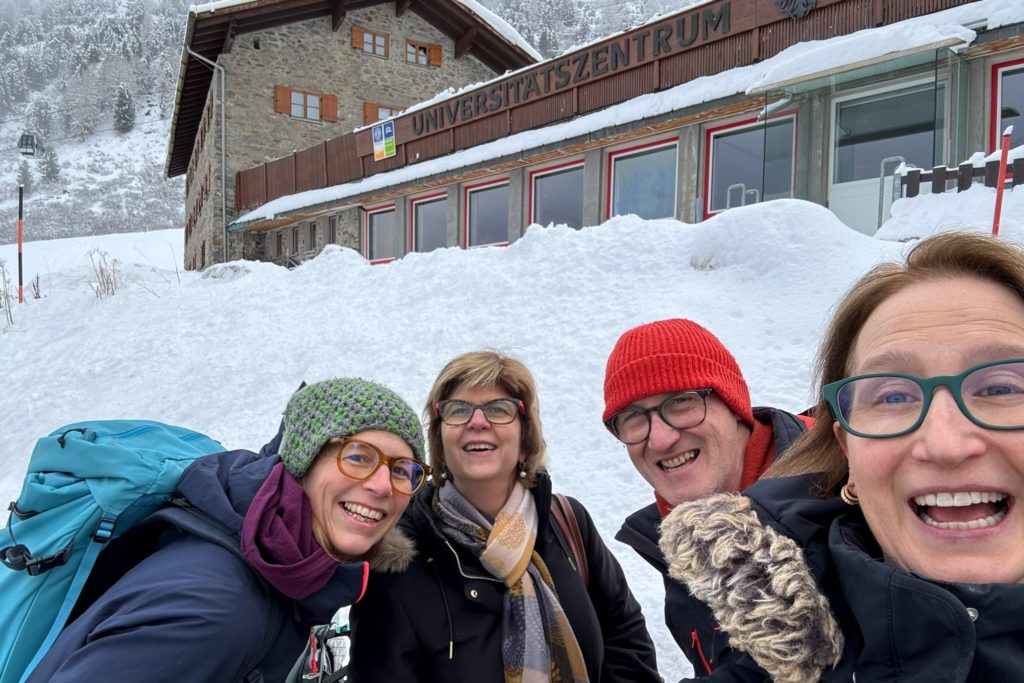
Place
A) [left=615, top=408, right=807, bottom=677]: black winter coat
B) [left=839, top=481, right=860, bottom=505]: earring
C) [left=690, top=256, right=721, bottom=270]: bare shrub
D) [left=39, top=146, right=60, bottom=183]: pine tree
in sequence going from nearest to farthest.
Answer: [left=839, top=481, right=860, bottom=505]: earring, [left=615, top=408, right=807, bottom=677]: black winter coat, [left=690, top=256, right=721, bottom=270]: bare shrub, [left=39, top=146, right=60, bottom=183]: pine tree

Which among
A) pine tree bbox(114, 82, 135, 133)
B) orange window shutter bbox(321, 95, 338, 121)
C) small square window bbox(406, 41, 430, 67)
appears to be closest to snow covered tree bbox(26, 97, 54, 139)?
pine tree bbox(114, 82, 135, 133)

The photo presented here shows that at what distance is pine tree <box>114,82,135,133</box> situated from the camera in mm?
112500

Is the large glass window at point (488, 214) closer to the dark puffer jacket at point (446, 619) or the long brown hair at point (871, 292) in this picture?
the dark puffer jacket at point (446, 619)

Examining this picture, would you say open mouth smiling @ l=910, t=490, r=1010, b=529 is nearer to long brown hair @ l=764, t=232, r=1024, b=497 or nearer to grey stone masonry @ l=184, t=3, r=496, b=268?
long brown hair @ l=764, t=232, r=1024, b=497

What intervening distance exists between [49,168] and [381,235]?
103663mm

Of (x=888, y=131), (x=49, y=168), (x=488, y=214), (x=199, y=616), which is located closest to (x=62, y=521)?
(x=199, y=616)

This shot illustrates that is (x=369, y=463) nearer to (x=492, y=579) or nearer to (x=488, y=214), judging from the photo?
(x=492, y=579)

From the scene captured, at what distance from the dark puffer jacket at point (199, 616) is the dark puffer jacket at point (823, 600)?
3.55 feet

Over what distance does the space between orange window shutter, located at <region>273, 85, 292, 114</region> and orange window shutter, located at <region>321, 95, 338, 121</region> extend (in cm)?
121

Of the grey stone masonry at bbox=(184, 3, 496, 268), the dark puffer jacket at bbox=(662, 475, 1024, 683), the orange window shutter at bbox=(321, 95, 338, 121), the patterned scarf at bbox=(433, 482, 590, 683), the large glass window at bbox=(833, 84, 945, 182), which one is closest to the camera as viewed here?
the dark puffer jacket at bbox=(662, 475, 1024, 683)

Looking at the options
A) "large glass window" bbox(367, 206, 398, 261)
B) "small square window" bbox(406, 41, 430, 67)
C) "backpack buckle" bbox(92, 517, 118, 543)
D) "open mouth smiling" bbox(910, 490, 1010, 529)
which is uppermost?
"small square window" bbox(406, 41, 430, 67)

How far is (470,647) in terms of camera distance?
233 centimetres

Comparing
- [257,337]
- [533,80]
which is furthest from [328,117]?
[257,337]

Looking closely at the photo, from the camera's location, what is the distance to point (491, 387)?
279 centimetres
